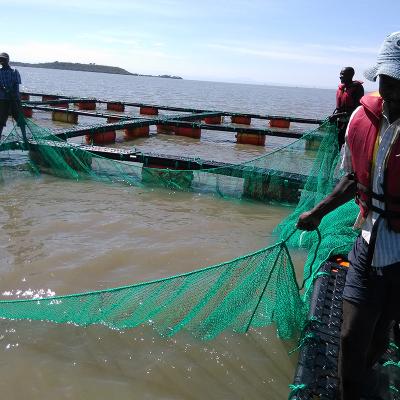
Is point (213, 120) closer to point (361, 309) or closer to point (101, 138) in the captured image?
point (101, 138)

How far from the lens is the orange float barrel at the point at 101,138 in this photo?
1276 cm

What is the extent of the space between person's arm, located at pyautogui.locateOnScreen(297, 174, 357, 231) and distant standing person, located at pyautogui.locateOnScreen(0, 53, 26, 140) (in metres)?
7.34

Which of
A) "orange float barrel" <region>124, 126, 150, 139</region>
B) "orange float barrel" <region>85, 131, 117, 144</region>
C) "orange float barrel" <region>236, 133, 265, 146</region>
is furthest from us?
"orange float barrel" <region>236, 133, 265, 146</region>

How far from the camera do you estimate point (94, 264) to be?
190 inches

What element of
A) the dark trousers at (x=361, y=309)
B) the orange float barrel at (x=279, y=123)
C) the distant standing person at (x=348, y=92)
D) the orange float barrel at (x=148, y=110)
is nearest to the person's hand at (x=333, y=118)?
the distant standing person at (x=348, y=92)

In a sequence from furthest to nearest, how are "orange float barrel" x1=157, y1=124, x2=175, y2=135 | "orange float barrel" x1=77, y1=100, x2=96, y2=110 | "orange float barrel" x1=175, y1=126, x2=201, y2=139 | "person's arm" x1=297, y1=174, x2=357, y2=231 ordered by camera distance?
1. "orange float barrel" x1=77, y1=100, x2=96, y2=110
2. "orange float barrel" x1=157, y1=124, x2=175, y2=135
3. "orange float barrel" x1=175, y1=126, x2=201, y2=139
4. "person's arm" x1=297, y1=174, x2=357, y2=231

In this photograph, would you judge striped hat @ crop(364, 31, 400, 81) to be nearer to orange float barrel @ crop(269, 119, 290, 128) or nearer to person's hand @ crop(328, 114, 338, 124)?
person's hand @ crop(328, 114, 338, 124)

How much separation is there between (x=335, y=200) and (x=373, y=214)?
25 cm

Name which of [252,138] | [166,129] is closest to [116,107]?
[166,129]

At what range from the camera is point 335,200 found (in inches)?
95.7

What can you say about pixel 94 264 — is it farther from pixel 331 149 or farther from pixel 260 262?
pixel 331 149

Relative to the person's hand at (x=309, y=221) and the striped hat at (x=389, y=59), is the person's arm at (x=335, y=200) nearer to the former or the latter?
the person's hand at (x=309, y=221)

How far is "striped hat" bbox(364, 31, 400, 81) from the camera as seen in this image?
1979 mm

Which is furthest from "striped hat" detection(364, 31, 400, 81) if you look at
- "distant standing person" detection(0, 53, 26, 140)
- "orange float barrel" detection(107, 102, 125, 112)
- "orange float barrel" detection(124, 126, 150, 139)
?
"orange float barrel" detection(107, 102, 125, 112)
